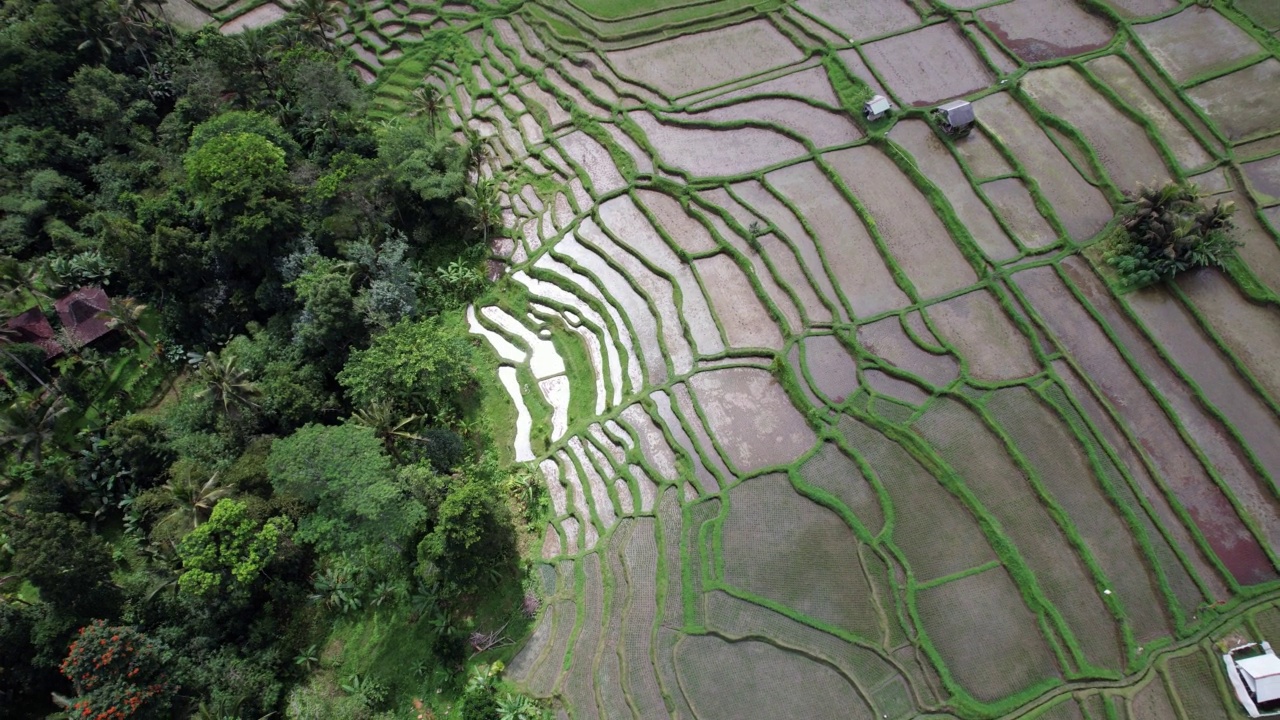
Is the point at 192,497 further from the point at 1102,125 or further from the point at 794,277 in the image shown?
the point at 1102,125

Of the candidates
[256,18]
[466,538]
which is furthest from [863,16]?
[256,18]

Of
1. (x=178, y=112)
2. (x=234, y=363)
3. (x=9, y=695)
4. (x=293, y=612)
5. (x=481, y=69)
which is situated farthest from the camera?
(x=481, y=69)

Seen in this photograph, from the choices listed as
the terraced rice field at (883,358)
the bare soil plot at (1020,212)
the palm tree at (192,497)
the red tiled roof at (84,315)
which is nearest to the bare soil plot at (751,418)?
the terraced rice field at (883,358)

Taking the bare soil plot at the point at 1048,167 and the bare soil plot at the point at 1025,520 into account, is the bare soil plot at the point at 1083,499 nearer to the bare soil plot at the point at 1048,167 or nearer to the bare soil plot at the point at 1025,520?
the bare soil plot at the point at 1025,520

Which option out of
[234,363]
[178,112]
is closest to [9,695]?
[234,363]

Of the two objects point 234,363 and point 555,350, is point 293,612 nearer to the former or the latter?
point 234,363

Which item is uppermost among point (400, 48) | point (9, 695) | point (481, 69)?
point (400, 48)
